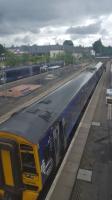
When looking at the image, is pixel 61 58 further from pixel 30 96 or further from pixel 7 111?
pixel 7 111

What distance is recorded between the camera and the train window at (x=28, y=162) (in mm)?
9227

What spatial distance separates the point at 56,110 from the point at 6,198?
5.77 meters

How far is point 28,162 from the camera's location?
9.30 metres

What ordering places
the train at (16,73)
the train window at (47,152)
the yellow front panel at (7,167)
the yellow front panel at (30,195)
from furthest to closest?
the train at (16,73) < the train window at (47,152) < the yellow front panel at (30,195) < the yellow front panel at (7,167)

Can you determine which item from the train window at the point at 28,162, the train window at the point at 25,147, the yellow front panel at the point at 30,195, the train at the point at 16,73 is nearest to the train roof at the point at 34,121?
the train window at the point at 25,147

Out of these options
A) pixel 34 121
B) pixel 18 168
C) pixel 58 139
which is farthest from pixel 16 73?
pixel 18 168

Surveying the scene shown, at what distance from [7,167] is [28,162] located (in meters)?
0.86

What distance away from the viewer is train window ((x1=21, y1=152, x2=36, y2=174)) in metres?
9.23

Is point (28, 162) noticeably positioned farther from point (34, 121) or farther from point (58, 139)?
point (58, 139)

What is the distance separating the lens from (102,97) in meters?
35.0

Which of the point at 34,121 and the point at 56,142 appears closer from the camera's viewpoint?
the point at 34,121

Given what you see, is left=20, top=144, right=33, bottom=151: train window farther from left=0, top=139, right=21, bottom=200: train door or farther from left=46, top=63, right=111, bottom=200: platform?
left=46, top=63, right=111, bottom=200: platform

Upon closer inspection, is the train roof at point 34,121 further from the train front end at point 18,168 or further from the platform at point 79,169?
the platform at point 79,169

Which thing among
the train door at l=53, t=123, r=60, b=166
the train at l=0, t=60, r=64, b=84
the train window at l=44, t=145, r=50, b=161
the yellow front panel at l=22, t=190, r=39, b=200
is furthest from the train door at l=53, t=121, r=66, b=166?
the train at l=0, t=60, r=64, b=84
